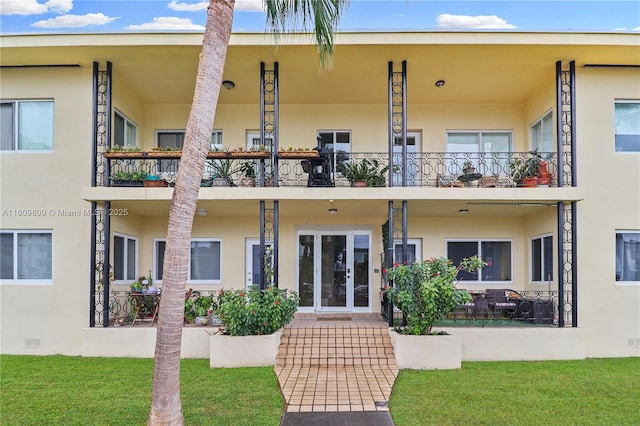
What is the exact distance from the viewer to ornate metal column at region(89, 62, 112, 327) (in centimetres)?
1087

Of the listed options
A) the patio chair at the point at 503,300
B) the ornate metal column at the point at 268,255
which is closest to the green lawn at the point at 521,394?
the patio chair at the point at 503,300

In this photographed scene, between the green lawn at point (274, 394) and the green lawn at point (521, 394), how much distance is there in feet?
0.05

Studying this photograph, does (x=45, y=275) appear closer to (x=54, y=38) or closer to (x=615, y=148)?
(x=54, y=38)

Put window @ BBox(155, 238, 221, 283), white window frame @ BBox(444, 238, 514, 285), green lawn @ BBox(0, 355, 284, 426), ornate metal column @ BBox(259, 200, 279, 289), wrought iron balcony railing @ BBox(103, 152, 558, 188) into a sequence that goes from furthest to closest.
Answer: window @ BBox(155, 238, 221, 283), white window frame @ BBox(444, 238, 514, 285), wrought iron balcony railing @ BBox(103, 152, 558, 188), ornate metal column @ BBox(259, 200, 279, 289), green lawn @ BBox(0, 355, 284, 426)

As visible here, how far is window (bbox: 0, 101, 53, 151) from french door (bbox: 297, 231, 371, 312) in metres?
6.70

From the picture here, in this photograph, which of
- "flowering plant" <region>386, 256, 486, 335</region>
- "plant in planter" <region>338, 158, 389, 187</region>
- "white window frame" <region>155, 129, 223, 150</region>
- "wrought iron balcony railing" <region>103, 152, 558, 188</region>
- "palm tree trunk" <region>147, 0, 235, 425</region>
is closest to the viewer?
"palm tree trunk" <region>147, 0, 235, 425</region>

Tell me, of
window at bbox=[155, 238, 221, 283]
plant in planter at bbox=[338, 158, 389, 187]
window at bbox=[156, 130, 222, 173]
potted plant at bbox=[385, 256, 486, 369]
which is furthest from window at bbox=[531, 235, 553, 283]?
window at bbox=[156, 130, 222, 173]

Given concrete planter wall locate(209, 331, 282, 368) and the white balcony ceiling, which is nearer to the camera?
concrete planter wall locate(209, 331, 282, 368)

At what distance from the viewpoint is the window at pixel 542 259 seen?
12188 mm

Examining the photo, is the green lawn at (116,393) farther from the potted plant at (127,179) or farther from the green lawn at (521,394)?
the potted plant at (127,179)

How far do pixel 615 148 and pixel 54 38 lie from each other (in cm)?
1254

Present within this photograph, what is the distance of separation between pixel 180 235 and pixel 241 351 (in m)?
5.05

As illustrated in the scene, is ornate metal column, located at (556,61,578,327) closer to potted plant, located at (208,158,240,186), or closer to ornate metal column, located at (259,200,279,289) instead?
ornate metal column, located at (259,200,279,289)

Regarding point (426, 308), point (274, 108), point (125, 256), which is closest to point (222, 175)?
point (274, 108)
